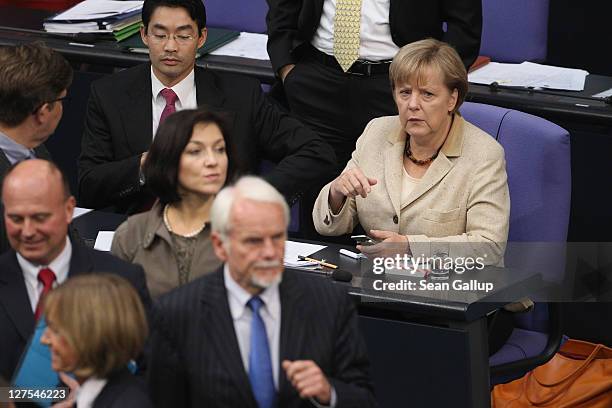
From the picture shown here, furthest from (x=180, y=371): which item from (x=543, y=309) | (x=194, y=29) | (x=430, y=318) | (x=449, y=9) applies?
(x=449, y=9)

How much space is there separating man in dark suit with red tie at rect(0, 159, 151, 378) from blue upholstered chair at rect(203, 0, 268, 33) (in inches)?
123

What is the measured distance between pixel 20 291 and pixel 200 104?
1741 millimetres

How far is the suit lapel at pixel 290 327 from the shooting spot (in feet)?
11.0

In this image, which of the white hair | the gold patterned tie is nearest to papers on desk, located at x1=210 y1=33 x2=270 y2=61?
the gold patterned tie

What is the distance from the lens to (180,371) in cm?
338

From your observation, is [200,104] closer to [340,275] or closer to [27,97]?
[27,97]

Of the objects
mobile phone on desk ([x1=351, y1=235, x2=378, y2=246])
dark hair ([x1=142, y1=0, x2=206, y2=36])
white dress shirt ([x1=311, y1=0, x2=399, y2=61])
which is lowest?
mobile phone on desk ([x1=351, y1=235, x2=378, y2=246])

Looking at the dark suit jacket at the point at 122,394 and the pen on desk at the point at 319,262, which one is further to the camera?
the pen on desk at the point at 319,262

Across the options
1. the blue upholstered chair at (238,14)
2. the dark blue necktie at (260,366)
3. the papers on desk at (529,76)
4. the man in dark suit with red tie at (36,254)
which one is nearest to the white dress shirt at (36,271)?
the man in dark suit with red tie at (36,254)

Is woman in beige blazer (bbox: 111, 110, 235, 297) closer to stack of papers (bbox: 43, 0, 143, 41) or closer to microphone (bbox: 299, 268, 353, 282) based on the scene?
microphone (bbox: 299, 268, 353, 282)

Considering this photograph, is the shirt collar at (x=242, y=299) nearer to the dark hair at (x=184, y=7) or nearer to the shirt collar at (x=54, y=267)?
the shirt collar at (x=54, y=267)

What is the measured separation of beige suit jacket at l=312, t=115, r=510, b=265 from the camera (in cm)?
459

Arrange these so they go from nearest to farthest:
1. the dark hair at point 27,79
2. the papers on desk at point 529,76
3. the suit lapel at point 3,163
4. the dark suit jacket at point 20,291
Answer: the dark suit jacket at point 20,291 → the suit lapel at point 3,163 → the dark hair at point 27,79 → the papers on desk at point 529,76

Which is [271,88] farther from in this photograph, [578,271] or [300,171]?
[578,271]
